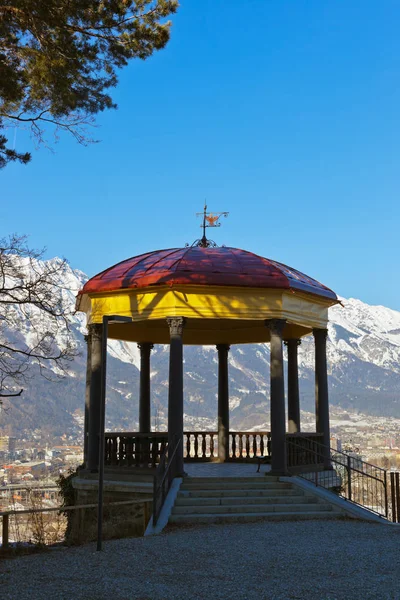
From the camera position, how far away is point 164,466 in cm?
1612

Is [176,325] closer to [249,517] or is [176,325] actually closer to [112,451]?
[112,451]

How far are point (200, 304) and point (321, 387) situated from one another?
4.91 meters

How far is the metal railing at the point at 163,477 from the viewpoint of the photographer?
14265 mm

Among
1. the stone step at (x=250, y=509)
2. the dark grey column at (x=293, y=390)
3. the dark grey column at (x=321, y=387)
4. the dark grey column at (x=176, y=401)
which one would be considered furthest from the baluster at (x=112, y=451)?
the dark grey column at (x=293, y=390)

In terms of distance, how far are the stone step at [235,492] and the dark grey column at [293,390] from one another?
5.96 m

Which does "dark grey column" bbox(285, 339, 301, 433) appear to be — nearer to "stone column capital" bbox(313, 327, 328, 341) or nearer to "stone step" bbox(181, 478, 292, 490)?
"stone column capital" bbox(313, 327, 328, 341)

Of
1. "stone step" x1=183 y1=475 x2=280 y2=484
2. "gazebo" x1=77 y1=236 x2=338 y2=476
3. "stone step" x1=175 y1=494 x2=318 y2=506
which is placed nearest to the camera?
"stone step" x1=175 y1=494 x2=318 y2=506

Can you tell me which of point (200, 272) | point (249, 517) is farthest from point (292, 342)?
point (249, 517)

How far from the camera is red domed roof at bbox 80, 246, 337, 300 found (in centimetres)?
1750

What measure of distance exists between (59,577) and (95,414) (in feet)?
29.7

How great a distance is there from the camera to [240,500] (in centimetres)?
1570

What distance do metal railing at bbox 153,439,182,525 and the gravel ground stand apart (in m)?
0.86

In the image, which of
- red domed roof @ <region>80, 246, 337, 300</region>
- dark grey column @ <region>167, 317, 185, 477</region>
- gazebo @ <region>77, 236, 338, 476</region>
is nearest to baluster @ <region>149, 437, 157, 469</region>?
gazebo @ <region>77, 236, 338, 476</region>

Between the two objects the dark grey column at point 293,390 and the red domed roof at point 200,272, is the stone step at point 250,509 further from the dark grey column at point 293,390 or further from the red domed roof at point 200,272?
the dark grey column at point 293,390
